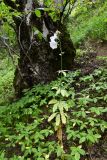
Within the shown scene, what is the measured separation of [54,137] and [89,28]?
5.34 m

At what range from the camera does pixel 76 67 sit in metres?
5.36

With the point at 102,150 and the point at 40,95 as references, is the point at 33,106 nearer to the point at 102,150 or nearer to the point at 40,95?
the point at 40,95

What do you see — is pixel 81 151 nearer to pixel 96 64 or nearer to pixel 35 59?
pixel 35 59

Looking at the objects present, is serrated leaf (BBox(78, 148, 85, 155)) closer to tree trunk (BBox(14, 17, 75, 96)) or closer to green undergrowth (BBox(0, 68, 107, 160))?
green undergrowth (BBox(0, 68, 107, 160))

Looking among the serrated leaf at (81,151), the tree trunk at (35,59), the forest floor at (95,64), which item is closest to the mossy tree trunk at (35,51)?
the tree trunk at (35,59)

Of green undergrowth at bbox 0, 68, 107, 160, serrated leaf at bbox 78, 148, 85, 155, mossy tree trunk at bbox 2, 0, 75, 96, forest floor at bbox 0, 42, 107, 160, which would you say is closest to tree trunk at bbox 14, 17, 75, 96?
mossy tree trunk at bbox 2, 0, 75, 96

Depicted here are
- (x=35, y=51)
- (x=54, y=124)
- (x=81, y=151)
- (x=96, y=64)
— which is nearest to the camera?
(x=81, y=151)

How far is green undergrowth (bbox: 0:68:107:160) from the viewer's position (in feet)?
10.1

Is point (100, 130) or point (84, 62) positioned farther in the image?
point (84, 62)

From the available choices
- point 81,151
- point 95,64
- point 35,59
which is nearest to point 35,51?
point 35,59

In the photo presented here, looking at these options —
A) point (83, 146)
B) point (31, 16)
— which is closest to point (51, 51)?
point (31, 16)

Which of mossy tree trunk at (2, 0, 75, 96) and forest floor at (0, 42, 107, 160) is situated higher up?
mossy tree trunk at (2, 0, 75, 96)

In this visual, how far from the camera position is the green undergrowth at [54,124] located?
10.1ft

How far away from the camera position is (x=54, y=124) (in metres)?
3.57
